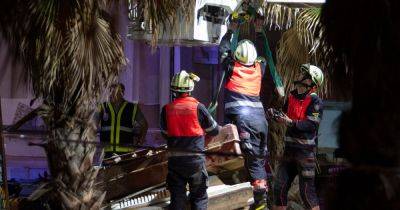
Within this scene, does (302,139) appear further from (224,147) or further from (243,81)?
(243,81)

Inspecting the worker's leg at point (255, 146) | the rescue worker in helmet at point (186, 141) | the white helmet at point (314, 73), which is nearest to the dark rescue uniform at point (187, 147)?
the rescue worker in helmet at point (186, 141)

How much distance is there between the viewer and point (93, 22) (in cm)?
780

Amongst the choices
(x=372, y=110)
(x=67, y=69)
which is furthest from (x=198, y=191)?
(x=372, y=110)

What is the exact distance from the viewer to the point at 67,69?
770 cm

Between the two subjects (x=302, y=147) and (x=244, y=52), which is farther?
(x=244, y=52)

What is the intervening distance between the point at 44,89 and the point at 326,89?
4.76 meters

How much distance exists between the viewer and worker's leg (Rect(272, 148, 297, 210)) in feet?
32.1

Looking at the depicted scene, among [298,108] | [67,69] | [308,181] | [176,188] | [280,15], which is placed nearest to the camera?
[67,69]

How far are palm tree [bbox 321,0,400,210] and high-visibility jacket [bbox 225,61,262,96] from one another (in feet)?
19.1

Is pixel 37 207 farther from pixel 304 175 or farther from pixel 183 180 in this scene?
pixel 304 175

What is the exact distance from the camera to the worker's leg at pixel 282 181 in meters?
9.77

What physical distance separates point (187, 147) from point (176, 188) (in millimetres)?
454

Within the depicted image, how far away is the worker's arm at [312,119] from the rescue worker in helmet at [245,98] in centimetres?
58

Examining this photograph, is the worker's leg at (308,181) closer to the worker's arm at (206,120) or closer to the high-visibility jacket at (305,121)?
the high-visibility jacket at (305,121)
